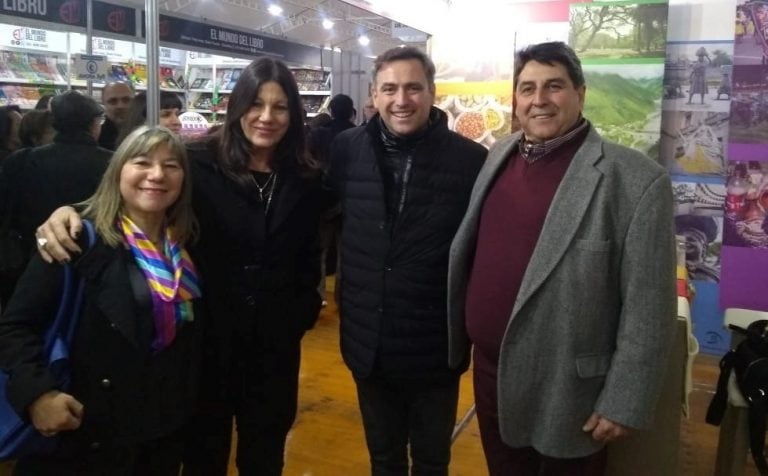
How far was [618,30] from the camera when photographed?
4.28m

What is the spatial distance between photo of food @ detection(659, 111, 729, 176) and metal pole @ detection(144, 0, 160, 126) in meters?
3.33

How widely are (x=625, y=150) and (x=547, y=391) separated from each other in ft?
2.11

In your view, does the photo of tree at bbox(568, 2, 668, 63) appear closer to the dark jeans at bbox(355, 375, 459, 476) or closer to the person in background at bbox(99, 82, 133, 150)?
the person in background at bbox(99, 82, 133, 150)

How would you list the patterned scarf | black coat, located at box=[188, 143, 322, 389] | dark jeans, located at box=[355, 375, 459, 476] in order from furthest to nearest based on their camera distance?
dark jeans, located at box=[355, 375, 459, 476], black coat, located at box=[188, 143, 322, 389], the patterned scarf

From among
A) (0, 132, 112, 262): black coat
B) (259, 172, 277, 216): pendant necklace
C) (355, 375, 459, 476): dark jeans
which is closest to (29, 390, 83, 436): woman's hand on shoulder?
(259, 172, 277, 216): pendant necklace

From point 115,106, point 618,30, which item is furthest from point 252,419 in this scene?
point 618,30

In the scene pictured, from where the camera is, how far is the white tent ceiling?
9805 mm

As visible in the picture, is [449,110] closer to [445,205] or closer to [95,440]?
[445,205]

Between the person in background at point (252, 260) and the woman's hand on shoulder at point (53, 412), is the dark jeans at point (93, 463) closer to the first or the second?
the woman's hand on shoulder at point (53, 412)

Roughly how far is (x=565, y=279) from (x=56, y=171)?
2.33 metres

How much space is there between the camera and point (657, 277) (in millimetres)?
1488

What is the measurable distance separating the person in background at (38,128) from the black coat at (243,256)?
2.18 metres

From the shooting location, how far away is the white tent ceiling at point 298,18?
32.2 feet

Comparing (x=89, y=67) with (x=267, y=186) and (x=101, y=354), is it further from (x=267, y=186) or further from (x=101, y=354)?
(x=101, y=354)
